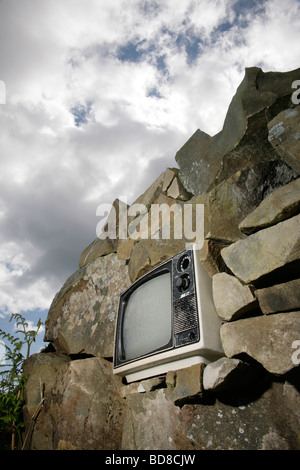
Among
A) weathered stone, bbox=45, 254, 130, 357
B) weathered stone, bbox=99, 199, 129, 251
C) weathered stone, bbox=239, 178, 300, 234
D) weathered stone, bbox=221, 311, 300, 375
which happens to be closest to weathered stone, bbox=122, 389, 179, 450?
weathered stone, bbox=221, 311, 300, 375

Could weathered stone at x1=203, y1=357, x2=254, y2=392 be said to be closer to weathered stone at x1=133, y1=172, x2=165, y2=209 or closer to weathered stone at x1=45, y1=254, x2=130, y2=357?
weathered stone at x1=45, y1=254, x2=130, y2=357

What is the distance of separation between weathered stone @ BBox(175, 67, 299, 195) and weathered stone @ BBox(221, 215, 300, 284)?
62 cm

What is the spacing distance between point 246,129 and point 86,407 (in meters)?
2.00

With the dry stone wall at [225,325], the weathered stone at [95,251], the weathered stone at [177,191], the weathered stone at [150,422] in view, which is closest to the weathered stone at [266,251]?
the dry stone wall at [225,325]

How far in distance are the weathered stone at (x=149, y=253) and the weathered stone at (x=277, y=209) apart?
0.66 metres

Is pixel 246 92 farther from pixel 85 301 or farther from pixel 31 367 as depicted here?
pixel 31 367

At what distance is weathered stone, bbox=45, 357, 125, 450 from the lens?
5.16 ft

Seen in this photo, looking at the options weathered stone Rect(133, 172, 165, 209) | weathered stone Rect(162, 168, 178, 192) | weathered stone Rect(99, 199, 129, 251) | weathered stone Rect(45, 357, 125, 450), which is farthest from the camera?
weathered stone Rect(99, 199, 129, 251)

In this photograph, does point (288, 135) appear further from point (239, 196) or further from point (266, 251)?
point (266, 251)

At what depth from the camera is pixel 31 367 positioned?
7.64ft

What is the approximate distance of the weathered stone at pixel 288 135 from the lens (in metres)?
1.19

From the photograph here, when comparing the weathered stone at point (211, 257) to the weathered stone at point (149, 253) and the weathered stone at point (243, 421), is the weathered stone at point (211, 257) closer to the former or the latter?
the weathered stone at point (149, 253)

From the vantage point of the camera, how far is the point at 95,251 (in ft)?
9.83

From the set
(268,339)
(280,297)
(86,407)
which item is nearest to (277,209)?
(280,297)
